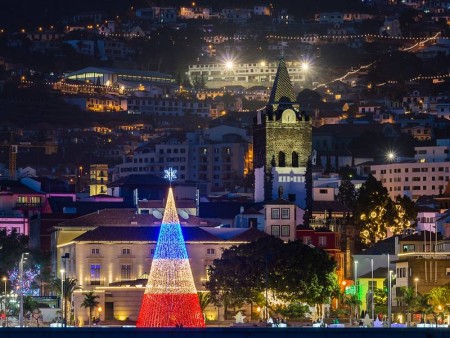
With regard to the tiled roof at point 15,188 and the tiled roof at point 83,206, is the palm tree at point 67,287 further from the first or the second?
the tiled roof at point 15,188

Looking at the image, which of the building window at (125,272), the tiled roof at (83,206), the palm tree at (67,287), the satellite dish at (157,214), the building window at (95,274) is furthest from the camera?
the tiled roof at (83,206)

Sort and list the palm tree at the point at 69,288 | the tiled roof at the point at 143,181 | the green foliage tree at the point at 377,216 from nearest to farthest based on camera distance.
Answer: the palm tree at the point at 69,288, the green foliage tree at the point at 377,216, the tiled roof at the point at 143,181

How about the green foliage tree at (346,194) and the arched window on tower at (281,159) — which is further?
the green foliage tree at (346,194)

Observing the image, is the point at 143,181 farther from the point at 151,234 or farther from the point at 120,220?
the point at 151,234

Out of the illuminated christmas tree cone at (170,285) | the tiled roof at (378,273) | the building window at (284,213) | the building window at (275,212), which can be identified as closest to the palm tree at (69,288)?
the illuminated christmas tree cone at (170,285)

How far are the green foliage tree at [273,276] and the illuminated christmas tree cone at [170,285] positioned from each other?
8.37 m

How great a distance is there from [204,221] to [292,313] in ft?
106

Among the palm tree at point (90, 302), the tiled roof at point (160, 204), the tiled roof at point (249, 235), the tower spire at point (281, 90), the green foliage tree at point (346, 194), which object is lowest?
the palm tree at point (90, 302)

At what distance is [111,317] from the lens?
124 meters

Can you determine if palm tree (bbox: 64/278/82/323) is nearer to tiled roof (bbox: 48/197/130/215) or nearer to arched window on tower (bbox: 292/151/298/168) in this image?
arched window on tower (bbox: 292/151/298/168)
